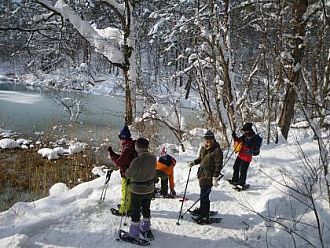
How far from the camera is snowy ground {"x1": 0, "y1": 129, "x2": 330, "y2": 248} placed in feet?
18.0

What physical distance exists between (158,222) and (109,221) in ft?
2.69

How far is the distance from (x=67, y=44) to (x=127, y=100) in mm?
2455

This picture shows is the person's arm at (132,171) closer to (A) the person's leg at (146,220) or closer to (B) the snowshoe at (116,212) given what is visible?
(A) the person's leg at (146,220)

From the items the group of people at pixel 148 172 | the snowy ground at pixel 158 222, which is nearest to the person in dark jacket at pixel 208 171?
the group of people at pixel 148 172

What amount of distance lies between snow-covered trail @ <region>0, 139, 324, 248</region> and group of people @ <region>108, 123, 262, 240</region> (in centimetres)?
25

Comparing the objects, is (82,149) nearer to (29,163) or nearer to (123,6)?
(29,163)

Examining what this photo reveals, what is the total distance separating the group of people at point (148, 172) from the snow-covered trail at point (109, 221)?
25 cm

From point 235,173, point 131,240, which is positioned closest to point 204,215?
point 131,240

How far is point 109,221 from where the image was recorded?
6094 millimetres

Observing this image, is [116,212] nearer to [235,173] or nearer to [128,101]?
[235,173]

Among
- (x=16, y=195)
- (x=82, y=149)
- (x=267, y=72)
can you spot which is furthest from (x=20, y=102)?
(x=267, y=72)

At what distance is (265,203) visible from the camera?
6.82m

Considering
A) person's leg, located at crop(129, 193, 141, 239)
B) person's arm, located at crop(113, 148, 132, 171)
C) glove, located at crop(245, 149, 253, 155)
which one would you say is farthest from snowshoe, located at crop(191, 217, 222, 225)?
glove, located at crop(245, 149, 253, 155)

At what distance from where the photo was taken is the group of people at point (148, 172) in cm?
544
